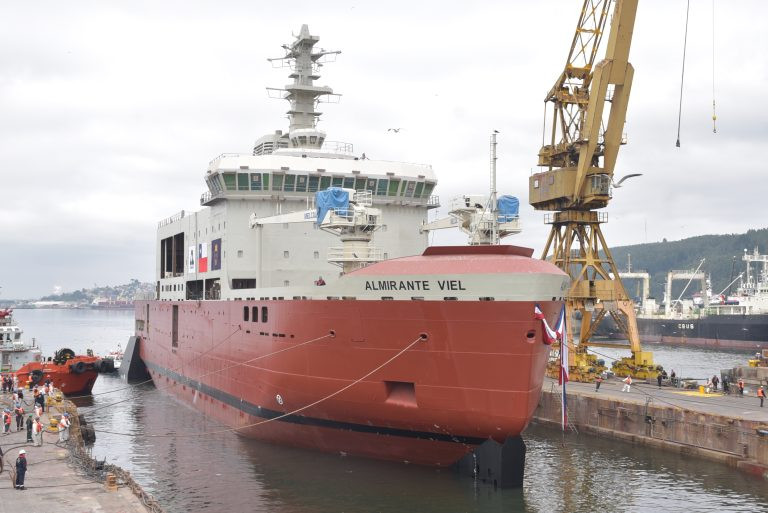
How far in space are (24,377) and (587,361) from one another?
3099cm

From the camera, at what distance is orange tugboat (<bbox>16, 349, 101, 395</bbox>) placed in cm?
4203

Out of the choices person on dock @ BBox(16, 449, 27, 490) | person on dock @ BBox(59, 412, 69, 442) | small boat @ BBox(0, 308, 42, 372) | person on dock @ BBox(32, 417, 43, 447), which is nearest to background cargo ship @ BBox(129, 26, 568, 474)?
person on dock @ BBox(59, 412, 69, 442)

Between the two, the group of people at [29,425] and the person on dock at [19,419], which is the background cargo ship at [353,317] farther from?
the person on dock at [19,419]

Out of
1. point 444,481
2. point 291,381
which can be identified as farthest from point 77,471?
point 444,481

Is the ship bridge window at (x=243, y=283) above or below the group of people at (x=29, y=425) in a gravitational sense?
above

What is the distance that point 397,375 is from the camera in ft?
69.4

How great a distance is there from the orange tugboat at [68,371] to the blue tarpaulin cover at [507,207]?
2890cm

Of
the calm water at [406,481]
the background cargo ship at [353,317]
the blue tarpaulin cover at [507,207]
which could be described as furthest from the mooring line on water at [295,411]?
the blue tarpaulin cover at [507,207]

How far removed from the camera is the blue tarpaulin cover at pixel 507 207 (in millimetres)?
27266

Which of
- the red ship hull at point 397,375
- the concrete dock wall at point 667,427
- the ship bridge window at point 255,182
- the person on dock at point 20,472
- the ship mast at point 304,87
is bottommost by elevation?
the concrete dock wall at point 667,427

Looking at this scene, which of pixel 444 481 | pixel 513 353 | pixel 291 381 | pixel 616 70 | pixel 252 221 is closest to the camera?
pixel 513 353

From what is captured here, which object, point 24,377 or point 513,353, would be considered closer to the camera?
point 513,353

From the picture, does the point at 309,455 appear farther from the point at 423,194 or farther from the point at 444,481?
the point at 423,194

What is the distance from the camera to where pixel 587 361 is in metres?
37.9
